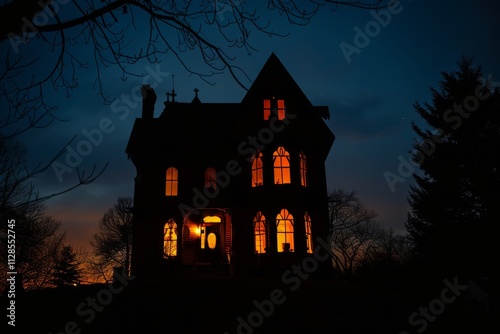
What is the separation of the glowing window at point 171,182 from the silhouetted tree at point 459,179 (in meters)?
13.6

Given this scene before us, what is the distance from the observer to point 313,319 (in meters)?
9.85

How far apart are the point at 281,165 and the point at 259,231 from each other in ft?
12.6

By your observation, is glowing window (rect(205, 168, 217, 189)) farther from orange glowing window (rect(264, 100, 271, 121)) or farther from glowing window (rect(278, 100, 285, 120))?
Result: glowing window (rect(278, 100, 285, 120))

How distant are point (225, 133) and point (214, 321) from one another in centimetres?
1195

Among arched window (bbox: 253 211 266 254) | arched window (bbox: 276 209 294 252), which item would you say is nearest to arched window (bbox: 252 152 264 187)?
arched window (bbox: 253 211 266 254)

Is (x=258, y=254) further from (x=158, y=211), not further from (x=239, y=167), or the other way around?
(x=158, y=211)

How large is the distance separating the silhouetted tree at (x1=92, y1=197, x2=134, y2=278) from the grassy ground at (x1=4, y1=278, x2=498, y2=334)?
27.8 m

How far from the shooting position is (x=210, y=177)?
777 inches

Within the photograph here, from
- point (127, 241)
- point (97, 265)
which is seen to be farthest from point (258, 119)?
point (97, 265)

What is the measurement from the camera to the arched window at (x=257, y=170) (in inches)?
728

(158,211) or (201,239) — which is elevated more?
(158,211)

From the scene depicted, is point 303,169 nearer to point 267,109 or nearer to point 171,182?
point 267,109

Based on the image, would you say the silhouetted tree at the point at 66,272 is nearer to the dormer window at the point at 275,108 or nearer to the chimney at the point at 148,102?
the chimney at the point at 148,102

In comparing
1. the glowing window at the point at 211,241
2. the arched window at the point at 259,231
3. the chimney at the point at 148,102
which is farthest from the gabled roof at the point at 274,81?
the glowing window at the point at 211,241
